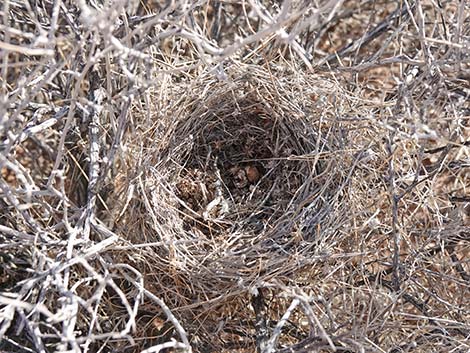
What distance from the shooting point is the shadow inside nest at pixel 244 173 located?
248 cm

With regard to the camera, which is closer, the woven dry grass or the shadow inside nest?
the woven dry grass

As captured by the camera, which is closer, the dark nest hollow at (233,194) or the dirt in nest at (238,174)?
the dark nest hollow at (233,194)

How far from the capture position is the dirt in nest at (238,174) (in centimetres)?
253

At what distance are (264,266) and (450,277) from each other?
1.83ft

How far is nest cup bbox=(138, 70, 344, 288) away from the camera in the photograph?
230cm

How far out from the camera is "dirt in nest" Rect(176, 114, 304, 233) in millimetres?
2533

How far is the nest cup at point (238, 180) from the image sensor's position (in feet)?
7.56

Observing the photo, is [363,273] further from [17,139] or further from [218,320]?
[17,139]

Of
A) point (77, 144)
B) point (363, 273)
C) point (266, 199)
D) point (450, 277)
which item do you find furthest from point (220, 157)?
point (450, 277)

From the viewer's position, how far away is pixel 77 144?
2.56 metres

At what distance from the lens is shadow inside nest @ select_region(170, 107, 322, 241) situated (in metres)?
2.48

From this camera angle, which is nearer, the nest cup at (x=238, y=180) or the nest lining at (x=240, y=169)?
the nest cup at (x=238, y=180)

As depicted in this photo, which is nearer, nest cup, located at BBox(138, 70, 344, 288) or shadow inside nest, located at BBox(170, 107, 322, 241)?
nest cup, located at BBox(138, 70, 344, 288)

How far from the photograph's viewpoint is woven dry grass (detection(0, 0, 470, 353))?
224 cm
